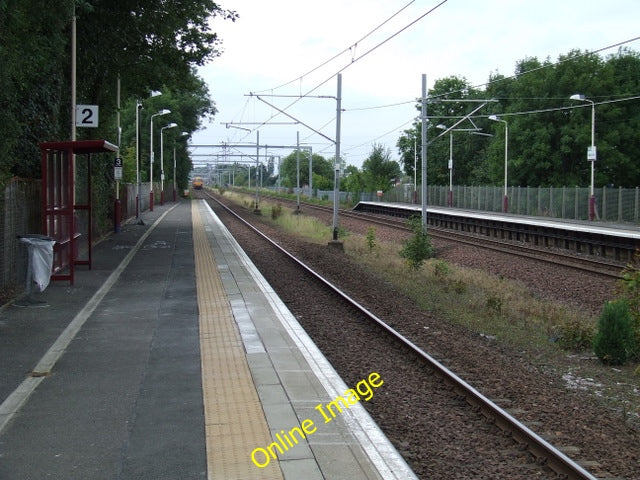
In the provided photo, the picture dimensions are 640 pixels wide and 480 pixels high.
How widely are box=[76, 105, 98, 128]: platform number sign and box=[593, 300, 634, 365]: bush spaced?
1333cm

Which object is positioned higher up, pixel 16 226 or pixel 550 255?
pixel 16 226

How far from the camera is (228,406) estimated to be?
21.5 ft

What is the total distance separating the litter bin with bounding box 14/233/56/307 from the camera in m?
11.6

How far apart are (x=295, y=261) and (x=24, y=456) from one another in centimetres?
1561

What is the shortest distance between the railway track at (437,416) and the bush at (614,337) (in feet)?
8.61

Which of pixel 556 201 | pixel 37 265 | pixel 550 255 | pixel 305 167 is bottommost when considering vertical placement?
pixel 550 255

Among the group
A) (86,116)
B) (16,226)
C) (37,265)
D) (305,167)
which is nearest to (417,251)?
(86,116)

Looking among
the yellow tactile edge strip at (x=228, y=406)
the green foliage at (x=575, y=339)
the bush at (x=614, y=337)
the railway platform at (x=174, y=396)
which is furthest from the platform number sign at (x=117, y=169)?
the bush at (x=614, y=337)

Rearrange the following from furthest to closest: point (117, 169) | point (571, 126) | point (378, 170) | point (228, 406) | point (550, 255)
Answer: point (378, 170), point (571, 126), point (117, 169), point (550, 255), point (228, 406)

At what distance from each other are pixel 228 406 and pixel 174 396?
63cm

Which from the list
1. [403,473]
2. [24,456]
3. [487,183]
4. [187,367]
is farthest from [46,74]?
[487,183]

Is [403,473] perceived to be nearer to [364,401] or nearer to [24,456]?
[364,401]

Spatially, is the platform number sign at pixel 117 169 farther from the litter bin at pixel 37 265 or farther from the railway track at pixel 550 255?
the litter bin at pixel 37 265

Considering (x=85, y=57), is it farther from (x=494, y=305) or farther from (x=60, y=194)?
(x=494, y=305)
